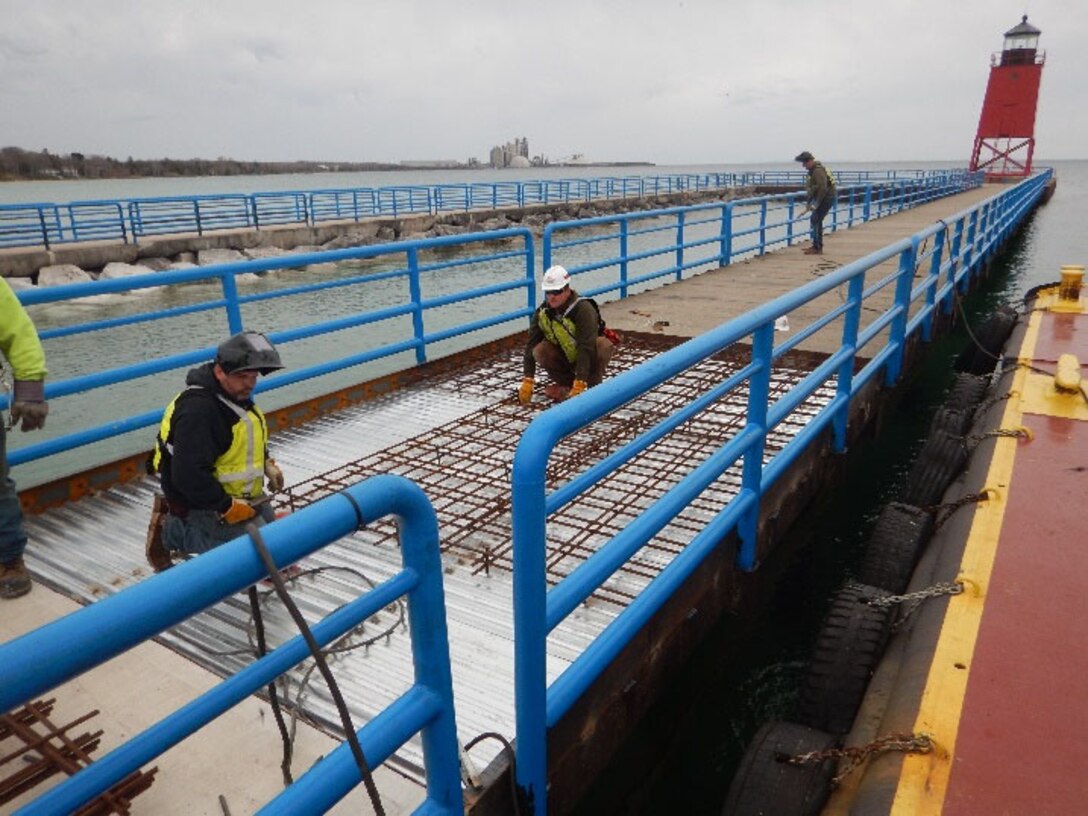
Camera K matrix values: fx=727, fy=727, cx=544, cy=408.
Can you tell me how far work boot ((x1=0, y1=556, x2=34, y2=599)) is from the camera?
3445 millimetres

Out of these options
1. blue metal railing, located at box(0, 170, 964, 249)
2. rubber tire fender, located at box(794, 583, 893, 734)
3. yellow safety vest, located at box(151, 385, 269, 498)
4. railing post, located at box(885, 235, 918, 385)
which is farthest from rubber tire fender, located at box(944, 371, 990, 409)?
blue metal railing, located at box(0, 170, 964, 249)

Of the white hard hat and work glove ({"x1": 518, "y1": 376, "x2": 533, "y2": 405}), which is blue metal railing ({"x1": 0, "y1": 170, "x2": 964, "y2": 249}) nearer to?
work glove ({"x1": 518, "y1": 376, "x2": 533, "y2": 405})

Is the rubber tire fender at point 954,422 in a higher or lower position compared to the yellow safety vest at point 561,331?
lower

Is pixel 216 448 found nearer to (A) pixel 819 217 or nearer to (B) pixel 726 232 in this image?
(B) pixel 726 232

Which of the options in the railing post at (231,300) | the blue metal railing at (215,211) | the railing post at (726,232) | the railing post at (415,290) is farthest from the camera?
the blue metal railing at (215,211)

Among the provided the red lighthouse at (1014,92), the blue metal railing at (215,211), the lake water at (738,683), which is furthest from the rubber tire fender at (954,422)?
the red lighthouse at (1014,92)

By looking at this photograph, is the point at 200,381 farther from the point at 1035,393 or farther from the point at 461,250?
the point at 461,250

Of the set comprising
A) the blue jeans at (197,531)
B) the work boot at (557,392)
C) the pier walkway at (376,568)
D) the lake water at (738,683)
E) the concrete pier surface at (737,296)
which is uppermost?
the concrete pier surface at (737,296)

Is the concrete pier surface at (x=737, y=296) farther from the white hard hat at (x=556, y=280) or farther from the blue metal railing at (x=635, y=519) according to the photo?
the blue metal railing at (x=635, y=519)

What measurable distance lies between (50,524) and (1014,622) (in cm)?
488

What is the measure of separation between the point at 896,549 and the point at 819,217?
11176mm

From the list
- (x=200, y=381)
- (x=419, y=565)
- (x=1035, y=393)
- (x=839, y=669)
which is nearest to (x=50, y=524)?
(x=200, y=381)

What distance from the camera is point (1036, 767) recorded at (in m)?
2.12

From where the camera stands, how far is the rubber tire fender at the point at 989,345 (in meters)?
8.67
